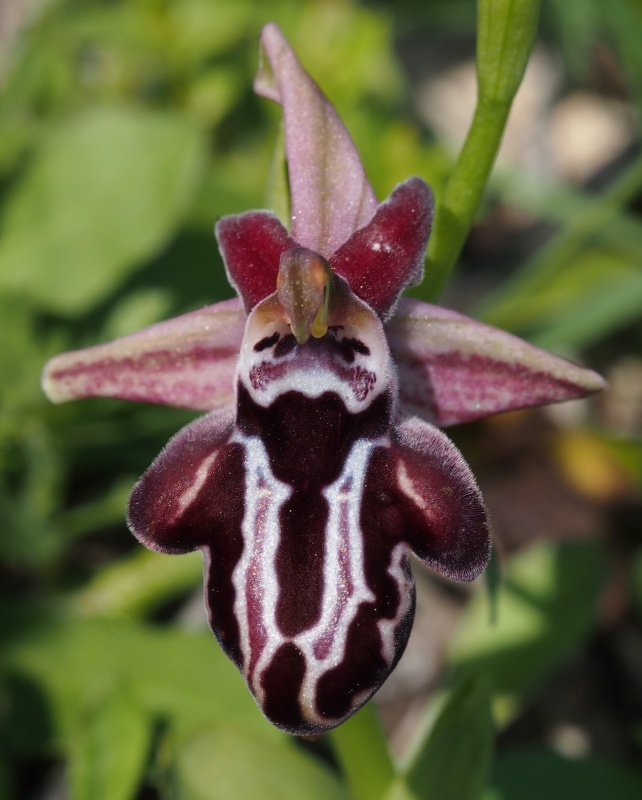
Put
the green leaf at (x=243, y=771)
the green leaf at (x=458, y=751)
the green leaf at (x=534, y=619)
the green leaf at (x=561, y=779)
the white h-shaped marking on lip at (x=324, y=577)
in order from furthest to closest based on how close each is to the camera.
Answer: the green leaf at (x=534, y=619) < the green leaf at (x=561, y=779) < the green leaf at (x=243, y=771) < the green leaf at (x=458, y=751) < the white h-shaped marking on lip at (x=324, y=577)

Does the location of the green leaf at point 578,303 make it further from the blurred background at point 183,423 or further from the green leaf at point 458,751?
the green leaf at point 458,751

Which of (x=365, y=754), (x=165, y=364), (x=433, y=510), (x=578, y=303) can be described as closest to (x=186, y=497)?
(x=165, y=364)

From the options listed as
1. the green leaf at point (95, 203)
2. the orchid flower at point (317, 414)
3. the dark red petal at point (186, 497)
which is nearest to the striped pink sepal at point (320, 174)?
the orchid flower at point (317, 414)

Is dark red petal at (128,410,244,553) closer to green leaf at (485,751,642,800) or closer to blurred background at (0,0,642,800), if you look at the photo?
blurred background at (0,0,642,800)

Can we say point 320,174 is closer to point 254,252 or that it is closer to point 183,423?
point 254,252

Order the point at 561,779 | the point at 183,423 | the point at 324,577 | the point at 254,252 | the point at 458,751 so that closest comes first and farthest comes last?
the point at 324,577 → the point at 254,252 → the point at 458,751 → the point at 561,779 → the point at 183,423

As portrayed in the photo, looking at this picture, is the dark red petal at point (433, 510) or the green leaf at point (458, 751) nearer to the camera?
the dark red petal at point (433, 510)
